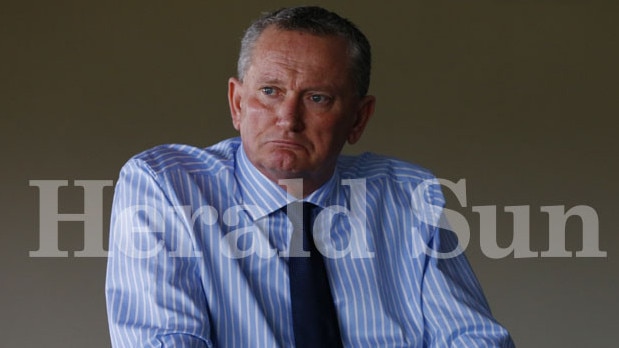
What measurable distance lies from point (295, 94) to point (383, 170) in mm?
369

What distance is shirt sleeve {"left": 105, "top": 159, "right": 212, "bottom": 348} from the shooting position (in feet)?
4.90

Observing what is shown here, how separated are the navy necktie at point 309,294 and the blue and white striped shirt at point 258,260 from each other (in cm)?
2

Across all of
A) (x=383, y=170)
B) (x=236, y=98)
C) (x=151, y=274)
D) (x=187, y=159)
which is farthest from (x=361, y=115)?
(x=151, y=274)

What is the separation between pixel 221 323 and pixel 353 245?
33 cm

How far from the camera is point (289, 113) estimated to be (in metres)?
1.65

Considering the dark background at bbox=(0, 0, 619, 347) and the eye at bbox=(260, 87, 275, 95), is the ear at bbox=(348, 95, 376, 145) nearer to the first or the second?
the eye at bbox=(260, 87, 275, 95)

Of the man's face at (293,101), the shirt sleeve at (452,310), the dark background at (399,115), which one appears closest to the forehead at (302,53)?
the man's face at (293,101)

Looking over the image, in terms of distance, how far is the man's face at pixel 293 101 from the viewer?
1.66 m

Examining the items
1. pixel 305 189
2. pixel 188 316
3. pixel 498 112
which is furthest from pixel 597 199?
pixel 188 316

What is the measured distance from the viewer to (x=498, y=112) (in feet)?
13.0

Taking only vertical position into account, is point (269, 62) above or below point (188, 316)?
above

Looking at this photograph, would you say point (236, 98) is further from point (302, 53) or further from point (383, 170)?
point (383, 170)

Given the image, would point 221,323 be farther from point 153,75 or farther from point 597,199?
point 597,199

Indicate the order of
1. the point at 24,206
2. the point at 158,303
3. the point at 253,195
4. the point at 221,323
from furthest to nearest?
the point at 24,206, the point at 253,195, the point at 221,323, the point at 158,303
